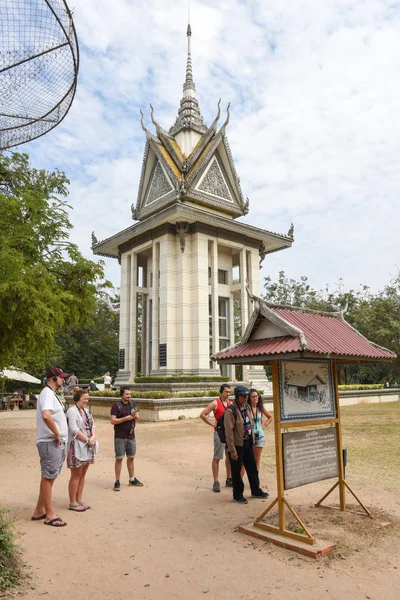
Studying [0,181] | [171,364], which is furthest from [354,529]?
[171,364]

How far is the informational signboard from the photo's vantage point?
5.85m

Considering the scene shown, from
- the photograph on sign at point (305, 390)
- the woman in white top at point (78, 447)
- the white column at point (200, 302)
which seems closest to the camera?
the photograph on sign at point (305, 390)

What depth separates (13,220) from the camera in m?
11.2

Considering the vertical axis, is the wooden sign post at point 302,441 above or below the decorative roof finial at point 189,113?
below

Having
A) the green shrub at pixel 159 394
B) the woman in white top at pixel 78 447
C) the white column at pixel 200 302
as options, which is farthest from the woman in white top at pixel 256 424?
the white column at pixel 200 302

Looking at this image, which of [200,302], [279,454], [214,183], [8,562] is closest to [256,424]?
[279,454]

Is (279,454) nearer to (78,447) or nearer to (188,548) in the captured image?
(188,548)

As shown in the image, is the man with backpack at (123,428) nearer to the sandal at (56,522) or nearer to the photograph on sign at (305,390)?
the sandal at (56,522)

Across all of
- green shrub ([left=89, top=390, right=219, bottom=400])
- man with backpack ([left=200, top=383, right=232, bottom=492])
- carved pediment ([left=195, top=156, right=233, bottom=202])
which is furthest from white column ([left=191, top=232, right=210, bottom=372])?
man with backpack ([left=200, top=383, right=232, bottom=492])

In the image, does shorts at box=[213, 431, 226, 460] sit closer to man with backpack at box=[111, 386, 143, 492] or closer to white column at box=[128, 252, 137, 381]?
man with backpack at box=[111, 386, 143, 492]

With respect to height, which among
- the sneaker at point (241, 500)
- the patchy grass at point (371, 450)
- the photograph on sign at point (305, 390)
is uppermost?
the photograph on sign at point (305, 390)

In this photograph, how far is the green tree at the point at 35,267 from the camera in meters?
10.2

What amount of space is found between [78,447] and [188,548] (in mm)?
2108

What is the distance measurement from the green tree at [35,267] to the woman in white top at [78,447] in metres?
A: 4.13
